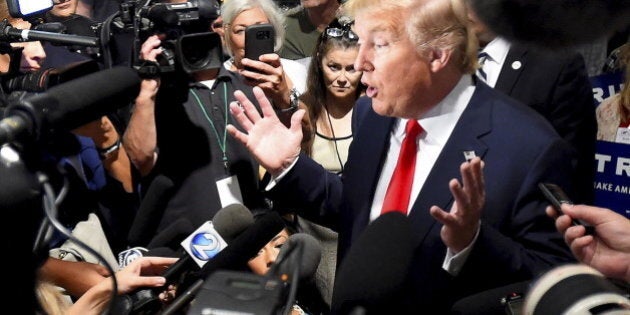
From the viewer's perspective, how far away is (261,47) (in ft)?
8.63

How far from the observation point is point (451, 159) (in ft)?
6.27

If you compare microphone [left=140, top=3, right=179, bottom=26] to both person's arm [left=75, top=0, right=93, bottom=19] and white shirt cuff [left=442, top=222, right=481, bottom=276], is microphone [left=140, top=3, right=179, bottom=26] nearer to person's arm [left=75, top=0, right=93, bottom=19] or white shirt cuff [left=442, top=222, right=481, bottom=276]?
white shirt cuff [left=442, top=222, right=481, bottom=276]

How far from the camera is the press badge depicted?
2.66 meters

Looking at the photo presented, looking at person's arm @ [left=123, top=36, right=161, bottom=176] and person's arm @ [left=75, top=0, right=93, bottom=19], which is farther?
person's arm @ [left=75, top=0, right=93, bottom=19]

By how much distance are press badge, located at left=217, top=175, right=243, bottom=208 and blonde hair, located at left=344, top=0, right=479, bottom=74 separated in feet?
2.85

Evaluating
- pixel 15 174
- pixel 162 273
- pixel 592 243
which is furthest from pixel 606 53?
pixel 15 174

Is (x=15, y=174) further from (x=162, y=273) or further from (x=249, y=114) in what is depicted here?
(x=249, y=114)

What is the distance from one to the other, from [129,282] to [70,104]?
2.31ft

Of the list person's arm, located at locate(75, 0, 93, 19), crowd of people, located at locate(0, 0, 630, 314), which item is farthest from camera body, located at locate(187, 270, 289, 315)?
person's arm, located at locate(75, 0, 93, 19)

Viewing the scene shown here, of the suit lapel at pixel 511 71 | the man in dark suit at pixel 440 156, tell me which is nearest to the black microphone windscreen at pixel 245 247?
the man in dark suit at pixel 440 156

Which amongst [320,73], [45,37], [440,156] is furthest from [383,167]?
[320,73]

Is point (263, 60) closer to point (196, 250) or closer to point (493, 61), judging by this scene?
point (493, 61)

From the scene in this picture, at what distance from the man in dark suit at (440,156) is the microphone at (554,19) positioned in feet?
1.81

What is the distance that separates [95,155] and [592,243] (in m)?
1.43
